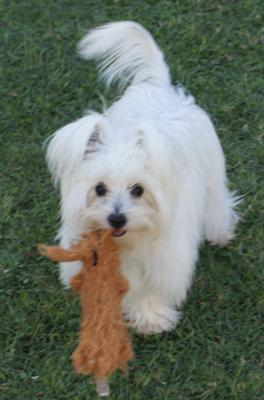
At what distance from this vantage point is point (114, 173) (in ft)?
9.33

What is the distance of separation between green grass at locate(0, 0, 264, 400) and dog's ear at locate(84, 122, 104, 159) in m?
1.08

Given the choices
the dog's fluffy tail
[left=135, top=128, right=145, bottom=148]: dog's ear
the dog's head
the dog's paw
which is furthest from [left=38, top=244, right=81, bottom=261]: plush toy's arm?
the dog's fluffy tail

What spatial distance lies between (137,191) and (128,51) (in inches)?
41.5

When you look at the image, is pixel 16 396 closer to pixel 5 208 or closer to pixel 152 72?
pixel 5 208

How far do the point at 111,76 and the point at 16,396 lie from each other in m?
1.58

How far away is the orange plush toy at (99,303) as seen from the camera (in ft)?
9.62

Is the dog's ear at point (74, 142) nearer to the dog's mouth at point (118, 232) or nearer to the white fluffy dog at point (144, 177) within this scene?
the white fluffy dog at point (144, 177)

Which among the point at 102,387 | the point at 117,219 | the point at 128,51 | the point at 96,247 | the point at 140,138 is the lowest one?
the point at 102,387

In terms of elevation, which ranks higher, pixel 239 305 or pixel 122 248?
pixel 122 248

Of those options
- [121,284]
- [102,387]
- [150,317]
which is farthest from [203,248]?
[102,387]

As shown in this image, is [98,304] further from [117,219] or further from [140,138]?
[140,138]

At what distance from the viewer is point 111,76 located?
3859 millimetres

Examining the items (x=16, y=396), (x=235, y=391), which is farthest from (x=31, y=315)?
(x=235, y=391)

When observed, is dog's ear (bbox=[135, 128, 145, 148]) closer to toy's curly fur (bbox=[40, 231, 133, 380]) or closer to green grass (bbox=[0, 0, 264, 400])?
toy's curly fur (bbox=[40, 231, 133, 380])
